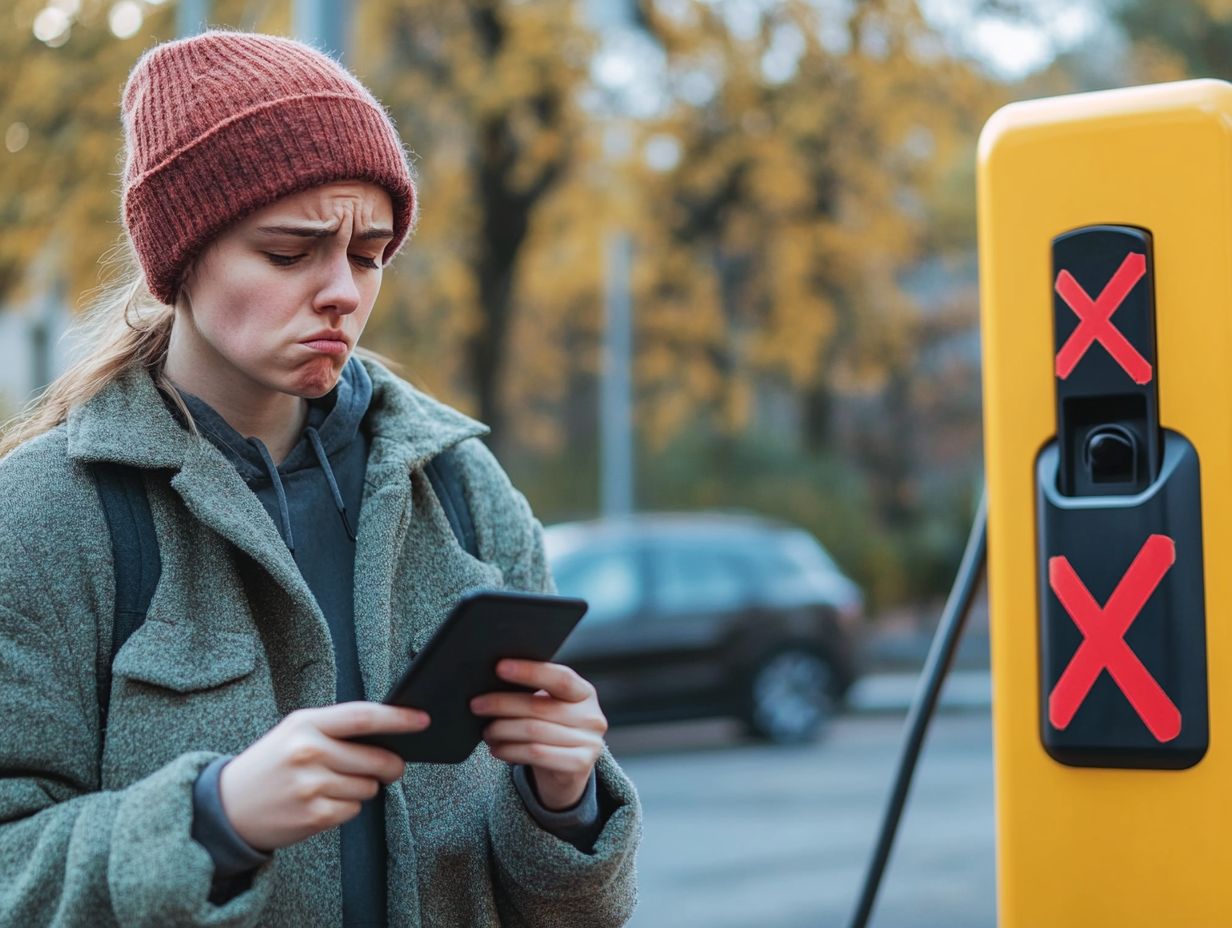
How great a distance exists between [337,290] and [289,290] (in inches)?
1.8

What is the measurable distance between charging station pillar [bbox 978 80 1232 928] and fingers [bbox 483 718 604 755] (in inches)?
22.7

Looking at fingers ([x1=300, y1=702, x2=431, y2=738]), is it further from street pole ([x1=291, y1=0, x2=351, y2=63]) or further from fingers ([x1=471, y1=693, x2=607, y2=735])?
street pole ([x1=291, y1=0, x2=351, y2=63])

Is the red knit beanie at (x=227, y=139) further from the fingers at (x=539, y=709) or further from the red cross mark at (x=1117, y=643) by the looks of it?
the red cross mark at (x=1117, y=643)

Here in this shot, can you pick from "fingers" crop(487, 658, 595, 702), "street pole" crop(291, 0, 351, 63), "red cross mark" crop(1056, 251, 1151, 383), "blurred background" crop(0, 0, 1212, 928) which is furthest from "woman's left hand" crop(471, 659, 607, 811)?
"blurred background" crop(0, 0, 1212, 928)

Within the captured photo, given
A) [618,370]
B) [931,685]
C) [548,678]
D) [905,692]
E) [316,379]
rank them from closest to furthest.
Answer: [548,678], [316,379], [931,685], [905,692], [618,370]

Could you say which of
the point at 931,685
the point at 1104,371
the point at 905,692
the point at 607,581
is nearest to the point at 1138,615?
the point at 1104,371

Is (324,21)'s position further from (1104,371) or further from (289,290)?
(1104,371)

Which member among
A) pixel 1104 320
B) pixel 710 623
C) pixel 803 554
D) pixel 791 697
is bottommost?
pixel 791 697

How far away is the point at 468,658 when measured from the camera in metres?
1.40

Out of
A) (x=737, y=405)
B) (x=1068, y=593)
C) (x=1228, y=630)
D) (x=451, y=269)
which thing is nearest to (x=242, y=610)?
(x=1068, y=593)

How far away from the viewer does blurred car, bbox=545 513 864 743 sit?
10.0 m

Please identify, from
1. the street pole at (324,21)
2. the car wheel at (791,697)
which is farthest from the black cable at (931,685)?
the car wheel at (791,697)

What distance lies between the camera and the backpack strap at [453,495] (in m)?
1.80

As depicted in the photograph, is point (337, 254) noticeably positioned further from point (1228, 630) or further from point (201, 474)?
point (1228, 630)
